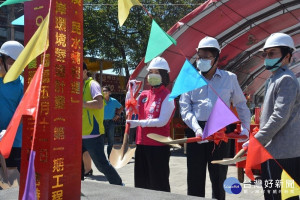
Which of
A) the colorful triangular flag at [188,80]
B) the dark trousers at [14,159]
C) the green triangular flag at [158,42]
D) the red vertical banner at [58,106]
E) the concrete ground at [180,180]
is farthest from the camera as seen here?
the concrete ground at [180,180]

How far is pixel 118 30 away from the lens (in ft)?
43.4

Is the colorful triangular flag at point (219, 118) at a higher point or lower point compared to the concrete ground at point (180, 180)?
higher

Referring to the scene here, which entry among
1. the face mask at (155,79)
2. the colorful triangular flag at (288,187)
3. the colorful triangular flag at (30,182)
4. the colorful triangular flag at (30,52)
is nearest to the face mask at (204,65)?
the face mask at (155,79)

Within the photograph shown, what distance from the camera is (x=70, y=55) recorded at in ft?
5.61

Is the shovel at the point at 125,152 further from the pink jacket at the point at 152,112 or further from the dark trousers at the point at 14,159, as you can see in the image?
the dark trousers at the point at 14,159

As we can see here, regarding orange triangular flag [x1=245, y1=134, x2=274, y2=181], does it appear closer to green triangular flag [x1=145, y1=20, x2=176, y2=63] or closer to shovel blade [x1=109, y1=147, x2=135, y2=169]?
green triangular flag [x1=145, y1=20, x2=176, y2=63]

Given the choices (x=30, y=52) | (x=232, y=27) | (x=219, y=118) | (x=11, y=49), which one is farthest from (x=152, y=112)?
(x=232, y=27)

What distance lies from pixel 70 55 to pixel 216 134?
3.74 ft

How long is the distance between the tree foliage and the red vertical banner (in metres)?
11.4

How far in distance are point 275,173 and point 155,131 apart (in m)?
1.11

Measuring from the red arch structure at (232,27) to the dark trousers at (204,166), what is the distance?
3802 mm

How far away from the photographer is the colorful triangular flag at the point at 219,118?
2.12m

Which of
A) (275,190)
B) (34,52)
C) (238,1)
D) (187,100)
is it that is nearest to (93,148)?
(187,100)

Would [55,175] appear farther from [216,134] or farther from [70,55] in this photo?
[216,134]
